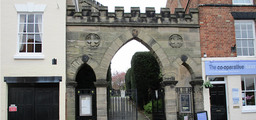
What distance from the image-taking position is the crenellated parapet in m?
10.7

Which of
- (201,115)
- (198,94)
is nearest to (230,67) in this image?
(198,94)

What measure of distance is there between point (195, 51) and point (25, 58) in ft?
23.3

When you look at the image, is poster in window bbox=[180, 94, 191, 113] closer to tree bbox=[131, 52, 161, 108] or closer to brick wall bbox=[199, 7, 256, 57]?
brick wall bbox=[199, 7, 256, 57]

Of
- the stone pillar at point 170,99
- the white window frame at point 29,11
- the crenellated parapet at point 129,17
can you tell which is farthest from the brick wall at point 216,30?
the white window frame at point 29,11

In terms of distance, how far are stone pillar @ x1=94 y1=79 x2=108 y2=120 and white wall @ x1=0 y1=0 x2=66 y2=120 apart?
138 centimetres

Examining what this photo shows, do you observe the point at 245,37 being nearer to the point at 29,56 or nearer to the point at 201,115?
the point at 201,115

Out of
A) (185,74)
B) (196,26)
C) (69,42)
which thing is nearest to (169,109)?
(185,74)

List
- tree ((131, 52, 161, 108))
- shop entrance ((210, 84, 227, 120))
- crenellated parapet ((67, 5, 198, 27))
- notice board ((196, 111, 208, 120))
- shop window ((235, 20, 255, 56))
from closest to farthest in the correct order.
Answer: notice board ((196, 111, 208, 120)), crenellated parapet ((67, 5, 198, 27)), shop entrance ((210, 84, 227, 120)), shop window ((235, 20, 255, 56)), tree ((131, 52, 161, 108))

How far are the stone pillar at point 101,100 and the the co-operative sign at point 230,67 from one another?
449 cm

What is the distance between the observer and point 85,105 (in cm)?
1043

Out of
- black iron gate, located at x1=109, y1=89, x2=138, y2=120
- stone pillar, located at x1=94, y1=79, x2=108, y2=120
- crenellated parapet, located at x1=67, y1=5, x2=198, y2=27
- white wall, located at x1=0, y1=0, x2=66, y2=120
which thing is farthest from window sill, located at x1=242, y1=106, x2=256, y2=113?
white wall, located at x1=0, y1=0, x2=66, y2=120

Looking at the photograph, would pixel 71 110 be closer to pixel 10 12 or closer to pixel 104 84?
pixel 104 84

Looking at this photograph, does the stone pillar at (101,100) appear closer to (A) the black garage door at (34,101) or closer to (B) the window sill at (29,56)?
(A) the black garage door at (34,101)

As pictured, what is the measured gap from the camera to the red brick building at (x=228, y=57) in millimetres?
11039
